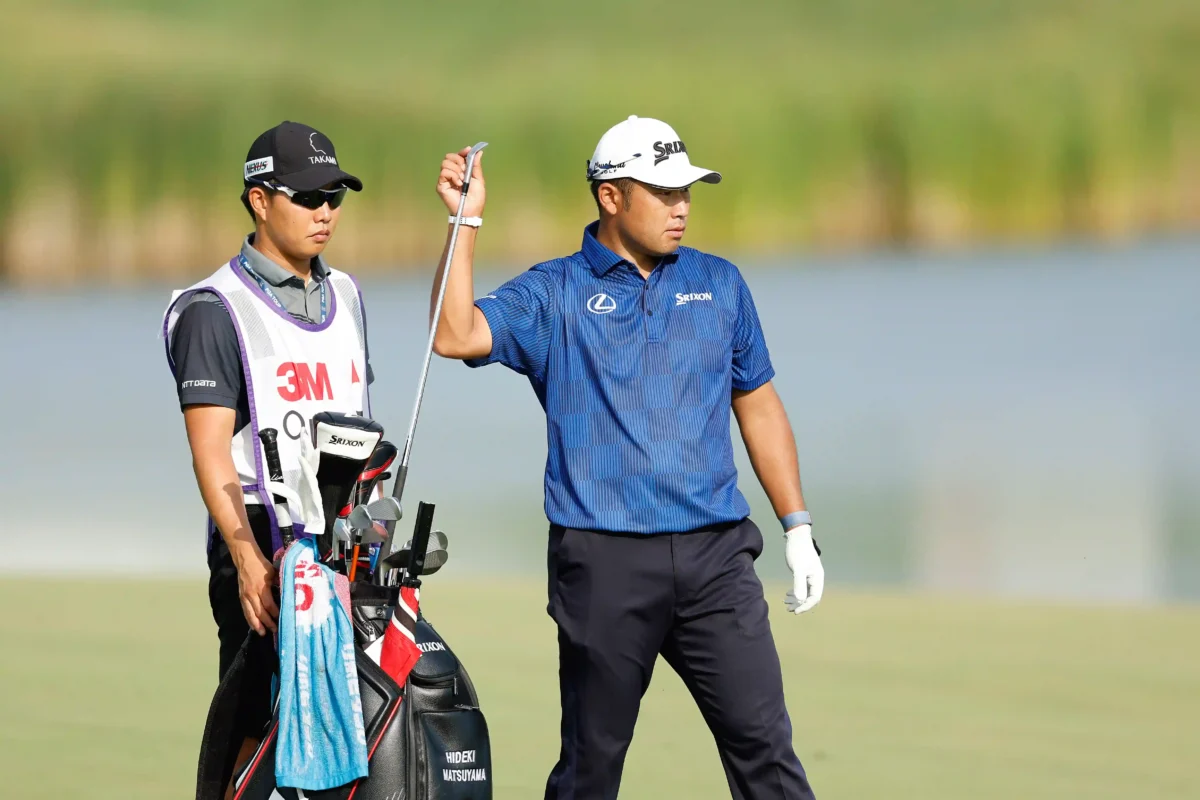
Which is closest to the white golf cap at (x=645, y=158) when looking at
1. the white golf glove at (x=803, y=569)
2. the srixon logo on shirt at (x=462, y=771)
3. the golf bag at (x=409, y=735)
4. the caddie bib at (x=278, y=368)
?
the caddie bib at (x=278, y=368)

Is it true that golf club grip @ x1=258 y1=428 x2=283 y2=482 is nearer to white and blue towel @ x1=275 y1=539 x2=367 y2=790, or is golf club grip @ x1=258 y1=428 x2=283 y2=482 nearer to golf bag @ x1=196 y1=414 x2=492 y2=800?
golf bag @ x1=196 y1=414 x2=492 y2=800

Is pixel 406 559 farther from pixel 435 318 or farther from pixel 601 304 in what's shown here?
pixel 601 304

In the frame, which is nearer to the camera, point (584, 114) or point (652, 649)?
point (652, 649)

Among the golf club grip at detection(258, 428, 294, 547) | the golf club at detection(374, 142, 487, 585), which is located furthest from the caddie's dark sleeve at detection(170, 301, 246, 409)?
the golf club at detection(374, 142, 487, 585)

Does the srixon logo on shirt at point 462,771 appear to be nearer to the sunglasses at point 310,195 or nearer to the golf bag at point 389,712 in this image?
the golf bag at point 389,712

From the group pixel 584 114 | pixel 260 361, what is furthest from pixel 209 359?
pixel 584 114

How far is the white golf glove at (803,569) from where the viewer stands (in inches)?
188

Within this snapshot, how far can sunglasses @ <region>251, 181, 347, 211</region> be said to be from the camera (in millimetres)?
4477

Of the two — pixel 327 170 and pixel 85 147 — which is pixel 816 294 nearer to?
pixel 85 147

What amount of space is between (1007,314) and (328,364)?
20423 mm

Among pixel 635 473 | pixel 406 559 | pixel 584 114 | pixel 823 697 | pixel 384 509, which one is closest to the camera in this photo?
pixel 384 509

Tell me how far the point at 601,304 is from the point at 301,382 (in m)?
0.68

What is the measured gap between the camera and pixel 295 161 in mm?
4477

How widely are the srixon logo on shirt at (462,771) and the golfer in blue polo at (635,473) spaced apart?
0.44 m
